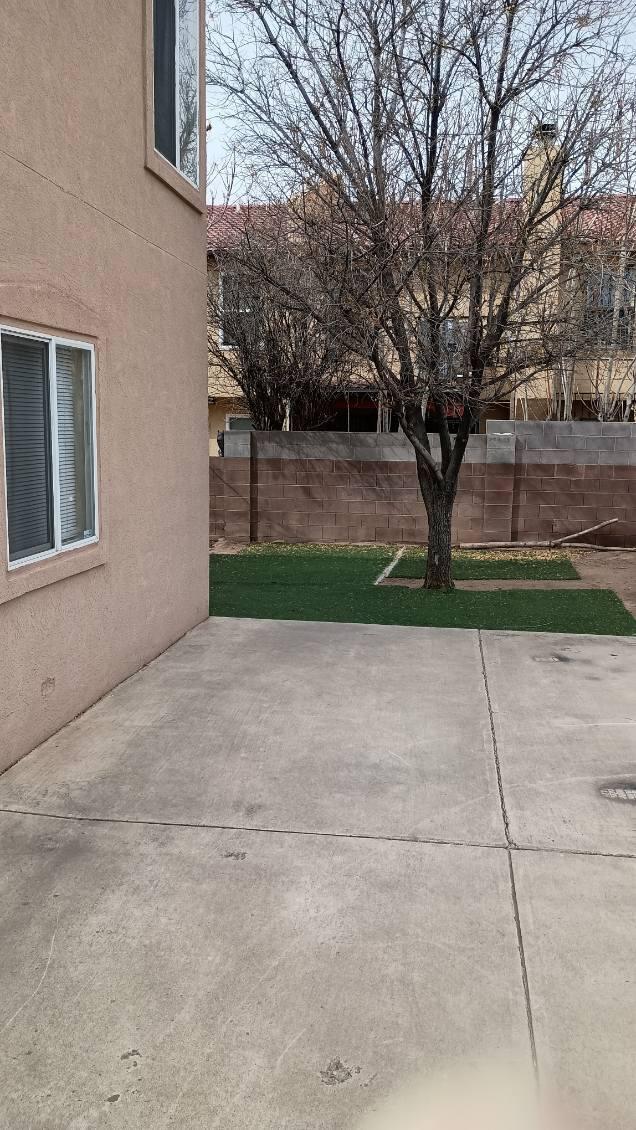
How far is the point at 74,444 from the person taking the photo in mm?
5492

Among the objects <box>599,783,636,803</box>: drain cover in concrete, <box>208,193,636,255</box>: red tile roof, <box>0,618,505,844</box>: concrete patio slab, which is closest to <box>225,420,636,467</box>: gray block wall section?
<box>208,193,636,255</box>: red tile roof

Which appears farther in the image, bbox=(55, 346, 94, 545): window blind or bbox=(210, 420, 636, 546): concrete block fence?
bbox=(210, 420, 636, 546): concrete block fence

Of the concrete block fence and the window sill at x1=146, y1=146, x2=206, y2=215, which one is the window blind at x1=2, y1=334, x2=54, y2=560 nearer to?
the window sill at x1=146, y1=146, x2=206, y2=215

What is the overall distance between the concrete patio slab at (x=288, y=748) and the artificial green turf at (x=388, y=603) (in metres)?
1.69

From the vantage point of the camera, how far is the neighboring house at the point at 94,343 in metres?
4.66

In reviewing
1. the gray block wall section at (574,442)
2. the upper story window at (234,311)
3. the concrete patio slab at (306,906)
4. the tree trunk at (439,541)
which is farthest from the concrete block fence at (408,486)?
the concrete patio slab at (306,906)

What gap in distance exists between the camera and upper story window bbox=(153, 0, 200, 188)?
6.68m

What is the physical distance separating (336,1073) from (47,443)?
3.61m

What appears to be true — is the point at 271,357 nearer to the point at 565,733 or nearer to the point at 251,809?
the point at 565,733

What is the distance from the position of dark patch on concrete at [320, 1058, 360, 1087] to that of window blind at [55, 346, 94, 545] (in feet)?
11.6

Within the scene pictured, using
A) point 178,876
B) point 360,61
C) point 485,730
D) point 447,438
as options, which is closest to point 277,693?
point 485,730

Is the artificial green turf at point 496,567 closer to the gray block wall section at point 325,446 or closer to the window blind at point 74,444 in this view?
the gray block wall section at point 325,446

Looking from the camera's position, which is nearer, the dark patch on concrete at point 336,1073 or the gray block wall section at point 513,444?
the dark patch on concrete at point 336,1073

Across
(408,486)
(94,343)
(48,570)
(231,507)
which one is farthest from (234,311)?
(48,570)
